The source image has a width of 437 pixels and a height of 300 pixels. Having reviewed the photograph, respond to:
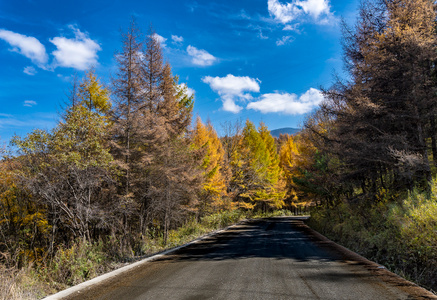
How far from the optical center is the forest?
26.7 ft

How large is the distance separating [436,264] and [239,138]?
2756 cm

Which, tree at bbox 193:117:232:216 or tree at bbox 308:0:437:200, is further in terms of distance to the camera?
tree at bbox 193:117:232:216

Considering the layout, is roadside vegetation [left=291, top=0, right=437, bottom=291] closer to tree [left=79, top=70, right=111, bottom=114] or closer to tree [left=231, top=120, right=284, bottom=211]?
tree [left=79, top=70, right=111, bottom=114]

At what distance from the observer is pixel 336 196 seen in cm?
1838

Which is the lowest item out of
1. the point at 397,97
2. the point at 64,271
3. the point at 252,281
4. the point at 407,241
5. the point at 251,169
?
the point at 64,271

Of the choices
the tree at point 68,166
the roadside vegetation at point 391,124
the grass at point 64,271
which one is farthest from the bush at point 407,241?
the tree at point 68,166

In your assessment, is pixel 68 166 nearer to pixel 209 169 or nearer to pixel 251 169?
pixel 209 169

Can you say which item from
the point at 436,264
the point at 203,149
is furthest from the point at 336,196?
the point at 436,264

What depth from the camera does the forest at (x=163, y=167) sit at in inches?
321

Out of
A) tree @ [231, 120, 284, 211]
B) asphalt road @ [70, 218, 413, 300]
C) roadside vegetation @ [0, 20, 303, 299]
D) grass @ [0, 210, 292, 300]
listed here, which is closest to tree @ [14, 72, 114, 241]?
roadside vegetation @ [0, 20, 303, 299]

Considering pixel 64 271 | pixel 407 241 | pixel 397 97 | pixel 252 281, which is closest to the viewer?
pixel 252 281

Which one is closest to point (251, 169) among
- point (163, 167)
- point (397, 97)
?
point (163, 167)

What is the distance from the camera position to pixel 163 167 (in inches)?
579

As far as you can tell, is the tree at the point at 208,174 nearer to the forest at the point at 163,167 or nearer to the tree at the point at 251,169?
the forest at the point at 163,167
